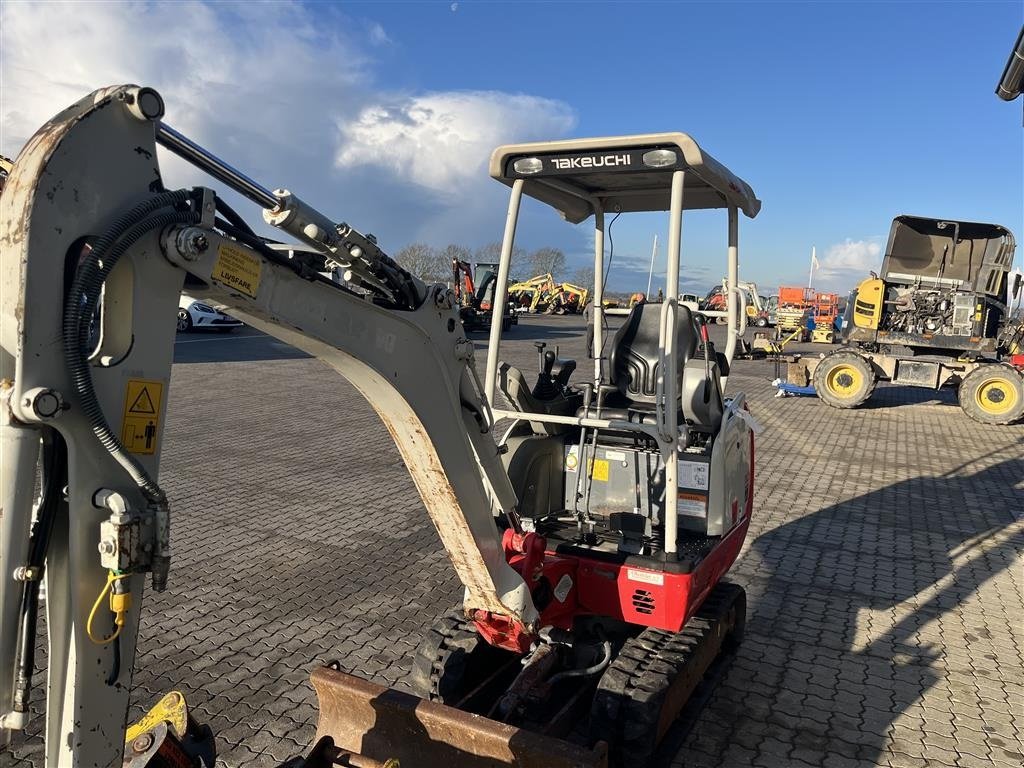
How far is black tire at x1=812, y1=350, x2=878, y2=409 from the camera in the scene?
1528cm

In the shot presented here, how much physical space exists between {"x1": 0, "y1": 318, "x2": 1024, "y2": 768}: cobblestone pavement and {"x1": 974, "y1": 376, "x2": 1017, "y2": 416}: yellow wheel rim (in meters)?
2.98

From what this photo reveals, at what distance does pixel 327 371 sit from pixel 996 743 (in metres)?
16.0

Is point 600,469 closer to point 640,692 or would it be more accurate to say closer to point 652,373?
point 652,373

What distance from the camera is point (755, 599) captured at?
602 centimetres

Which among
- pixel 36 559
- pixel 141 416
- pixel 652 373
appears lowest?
pixel 36 559

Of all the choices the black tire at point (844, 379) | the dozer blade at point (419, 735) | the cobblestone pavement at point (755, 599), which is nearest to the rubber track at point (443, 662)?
the dozer blade at point (419, 735)

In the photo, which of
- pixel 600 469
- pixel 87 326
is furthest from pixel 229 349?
pixel 87 326

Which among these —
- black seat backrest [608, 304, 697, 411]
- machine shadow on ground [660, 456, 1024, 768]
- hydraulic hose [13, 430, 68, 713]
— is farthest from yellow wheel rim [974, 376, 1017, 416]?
hydraulic hose [13, 430, 68, 713]

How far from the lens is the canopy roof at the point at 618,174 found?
3744 millimetres

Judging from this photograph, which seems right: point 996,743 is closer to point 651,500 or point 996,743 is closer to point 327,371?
point 651,500

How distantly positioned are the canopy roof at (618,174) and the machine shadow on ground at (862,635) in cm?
293

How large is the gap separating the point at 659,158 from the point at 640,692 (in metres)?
2.54

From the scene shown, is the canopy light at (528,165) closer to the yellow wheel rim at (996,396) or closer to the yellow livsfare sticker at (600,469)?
the yellow livsfare sticker at (600,469)

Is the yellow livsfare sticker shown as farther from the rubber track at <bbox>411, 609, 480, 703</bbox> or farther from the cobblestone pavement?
the cobblestone pavement
